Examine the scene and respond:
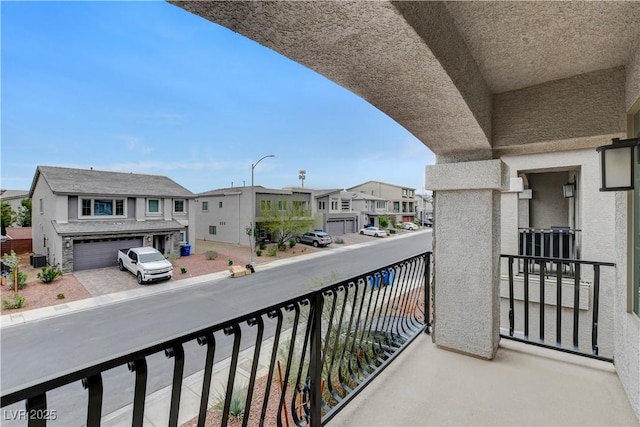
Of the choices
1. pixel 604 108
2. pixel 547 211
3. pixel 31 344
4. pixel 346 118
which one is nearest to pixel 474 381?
pixel 604 108

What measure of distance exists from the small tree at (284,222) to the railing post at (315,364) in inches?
591

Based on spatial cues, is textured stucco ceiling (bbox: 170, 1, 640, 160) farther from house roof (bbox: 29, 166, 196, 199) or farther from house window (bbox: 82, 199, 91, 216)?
house window (bbox: 82, 199, 91, 216)

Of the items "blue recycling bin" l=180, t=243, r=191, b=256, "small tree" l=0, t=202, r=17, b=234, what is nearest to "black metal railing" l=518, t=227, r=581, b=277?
"blue recycling bin" l=180, t=243, r=191, b=256

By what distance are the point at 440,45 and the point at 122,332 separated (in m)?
7.30

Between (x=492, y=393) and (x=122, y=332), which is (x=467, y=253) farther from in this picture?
(x=122, y=332)

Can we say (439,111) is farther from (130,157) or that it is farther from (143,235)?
(130,157)

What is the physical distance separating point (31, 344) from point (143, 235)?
7.36 metres

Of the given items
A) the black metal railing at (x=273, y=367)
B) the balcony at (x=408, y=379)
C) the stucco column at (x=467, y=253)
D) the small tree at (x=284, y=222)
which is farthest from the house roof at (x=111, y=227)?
the stucco column at (x=467, y=253)

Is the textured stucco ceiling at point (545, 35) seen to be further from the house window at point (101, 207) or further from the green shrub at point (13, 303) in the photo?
the house window at point (101, 207)

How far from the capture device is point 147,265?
9.43 metres

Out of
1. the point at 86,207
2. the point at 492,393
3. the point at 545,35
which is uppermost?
Answer: the point at 545,35

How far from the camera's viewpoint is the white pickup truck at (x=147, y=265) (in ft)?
30.5

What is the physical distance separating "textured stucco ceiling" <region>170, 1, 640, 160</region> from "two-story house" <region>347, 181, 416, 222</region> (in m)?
30.3

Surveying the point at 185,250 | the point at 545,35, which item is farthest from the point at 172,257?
the point at 545,35
